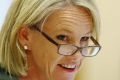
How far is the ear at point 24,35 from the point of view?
118 cm

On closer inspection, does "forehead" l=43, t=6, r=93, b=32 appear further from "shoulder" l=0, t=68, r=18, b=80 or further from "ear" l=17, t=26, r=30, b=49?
"shoulder" l=0, t=68, r=18, b=80

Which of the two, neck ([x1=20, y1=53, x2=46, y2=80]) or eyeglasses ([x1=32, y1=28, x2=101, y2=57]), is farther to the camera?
neck ([x1=20, y1=53, x2=46, y2=80])

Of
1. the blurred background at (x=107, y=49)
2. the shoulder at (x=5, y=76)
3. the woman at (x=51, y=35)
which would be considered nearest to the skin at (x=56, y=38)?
the woman at (x=51, y=35)

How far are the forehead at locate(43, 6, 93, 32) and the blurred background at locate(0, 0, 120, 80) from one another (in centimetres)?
86

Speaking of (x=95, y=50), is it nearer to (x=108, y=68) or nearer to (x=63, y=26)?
(x=63, y=26)

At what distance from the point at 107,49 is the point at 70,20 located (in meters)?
1.00

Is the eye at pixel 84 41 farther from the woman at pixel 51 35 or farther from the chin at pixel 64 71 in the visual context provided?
the chin at pixel 64 71

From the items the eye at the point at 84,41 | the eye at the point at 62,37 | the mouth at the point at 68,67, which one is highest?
the eye at the point at 62,37

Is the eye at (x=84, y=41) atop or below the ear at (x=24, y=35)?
below

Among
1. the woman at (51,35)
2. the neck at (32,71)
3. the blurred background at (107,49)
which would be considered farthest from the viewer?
the blurred background at (107,49)

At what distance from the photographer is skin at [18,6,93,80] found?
1.13 m

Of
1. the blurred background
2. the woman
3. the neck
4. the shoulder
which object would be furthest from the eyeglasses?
the blurred background

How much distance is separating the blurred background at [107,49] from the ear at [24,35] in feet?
2.97

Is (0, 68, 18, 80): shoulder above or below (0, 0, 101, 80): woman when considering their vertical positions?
below
